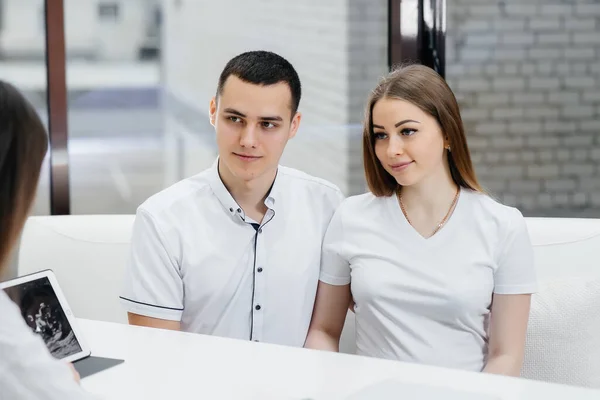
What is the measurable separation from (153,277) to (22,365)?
98 centimetres

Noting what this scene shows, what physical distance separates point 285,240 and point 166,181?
2.24 metres

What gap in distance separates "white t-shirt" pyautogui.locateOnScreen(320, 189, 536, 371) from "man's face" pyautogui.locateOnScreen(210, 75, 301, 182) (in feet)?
0.91

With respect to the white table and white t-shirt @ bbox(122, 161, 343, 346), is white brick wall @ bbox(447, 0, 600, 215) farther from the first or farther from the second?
the white table

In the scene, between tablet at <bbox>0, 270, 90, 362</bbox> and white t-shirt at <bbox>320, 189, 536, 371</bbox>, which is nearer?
tablet at <bbox>0, 270, 90, 362</bbox>

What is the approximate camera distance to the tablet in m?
1.36

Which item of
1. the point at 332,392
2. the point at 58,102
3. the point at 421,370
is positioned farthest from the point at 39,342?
the point at 58,102

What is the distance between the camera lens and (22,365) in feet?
2.89

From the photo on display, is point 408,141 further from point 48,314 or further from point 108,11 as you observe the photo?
point 108,11

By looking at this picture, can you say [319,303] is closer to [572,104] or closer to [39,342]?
[39,342]

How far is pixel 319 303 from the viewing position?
76.1 inches

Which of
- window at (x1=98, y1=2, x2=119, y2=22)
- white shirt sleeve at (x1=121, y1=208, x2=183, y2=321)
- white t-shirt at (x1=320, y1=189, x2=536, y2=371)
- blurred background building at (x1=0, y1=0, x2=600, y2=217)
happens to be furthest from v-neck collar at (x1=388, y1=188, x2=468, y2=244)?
window at (x1=98, y1=2, x2=119, y2=22)

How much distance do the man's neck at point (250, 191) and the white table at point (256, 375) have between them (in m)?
0.56

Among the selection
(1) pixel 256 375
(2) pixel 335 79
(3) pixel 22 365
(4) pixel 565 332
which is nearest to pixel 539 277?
(4) pixel 565 332

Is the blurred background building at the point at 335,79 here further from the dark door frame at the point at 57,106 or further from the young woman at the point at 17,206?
the young woman at the point at 17,206
